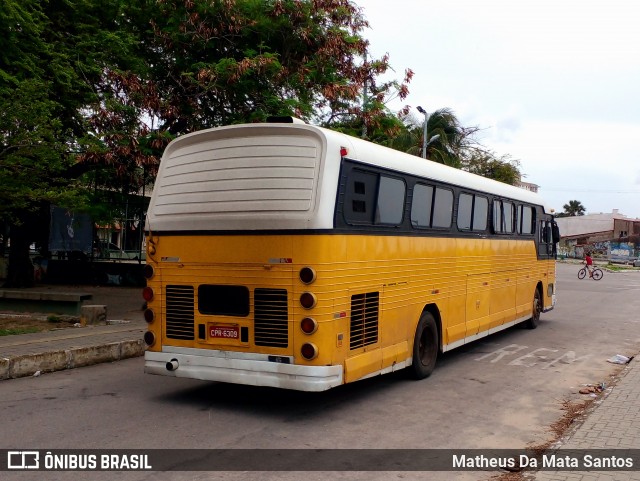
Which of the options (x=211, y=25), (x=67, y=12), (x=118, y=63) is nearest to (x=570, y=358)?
(x=211, y=25)

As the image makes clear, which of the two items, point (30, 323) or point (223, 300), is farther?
point (30, 323)

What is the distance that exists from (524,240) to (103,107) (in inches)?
372

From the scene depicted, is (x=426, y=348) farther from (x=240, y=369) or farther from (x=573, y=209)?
(x=573, y=209)

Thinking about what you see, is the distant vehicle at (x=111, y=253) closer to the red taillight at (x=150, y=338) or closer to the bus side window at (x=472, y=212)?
the bus side window at (x=472, y=212)

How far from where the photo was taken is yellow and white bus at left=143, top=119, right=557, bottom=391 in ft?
22.1

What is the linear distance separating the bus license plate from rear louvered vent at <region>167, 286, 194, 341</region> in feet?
1.02

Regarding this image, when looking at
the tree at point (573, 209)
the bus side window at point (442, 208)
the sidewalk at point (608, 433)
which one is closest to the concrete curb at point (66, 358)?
the bus side window at point (442, 208)

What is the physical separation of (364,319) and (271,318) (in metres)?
1.16

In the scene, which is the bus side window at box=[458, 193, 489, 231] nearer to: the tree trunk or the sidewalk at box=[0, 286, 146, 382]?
the sidewalk at box=[0, 286, 146, 382]

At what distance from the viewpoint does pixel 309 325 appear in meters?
6.64

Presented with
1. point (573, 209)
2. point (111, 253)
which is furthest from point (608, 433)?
point (573, 209)

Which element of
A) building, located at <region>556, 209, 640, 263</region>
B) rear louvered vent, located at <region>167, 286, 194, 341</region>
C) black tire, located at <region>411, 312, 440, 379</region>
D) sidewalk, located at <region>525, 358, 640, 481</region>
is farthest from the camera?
building, located at <region>556, 209, 640, 263</region>

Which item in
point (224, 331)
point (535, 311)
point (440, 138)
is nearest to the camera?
point (224, 331)

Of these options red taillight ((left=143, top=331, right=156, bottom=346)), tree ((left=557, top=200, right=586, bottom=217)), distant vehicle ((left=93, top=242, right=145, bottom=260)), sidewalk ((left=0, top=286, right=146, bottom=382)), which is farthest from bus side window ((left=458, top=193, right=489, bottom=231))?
tree ((left=557, top=200, right=586, bottom=217))
